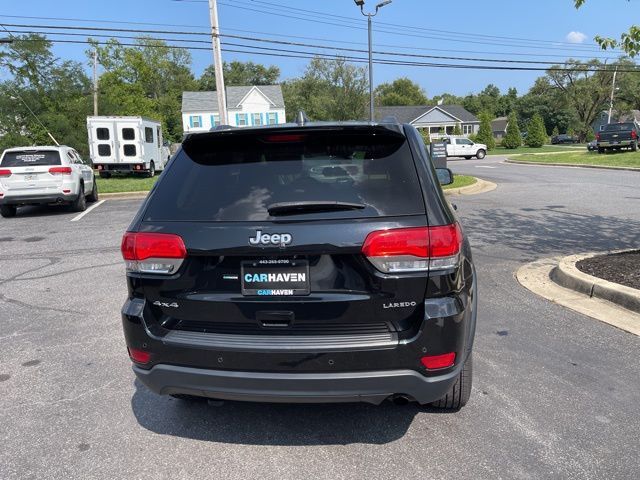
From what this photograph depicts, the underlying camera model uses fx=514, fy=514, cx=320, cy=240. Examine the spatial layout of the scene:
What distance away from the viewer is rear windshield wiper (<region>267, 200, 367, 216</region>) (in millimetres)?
2562

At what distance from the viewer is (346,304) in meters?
2.50

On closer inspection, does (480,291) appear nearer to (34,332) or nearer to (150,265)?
(150,265)

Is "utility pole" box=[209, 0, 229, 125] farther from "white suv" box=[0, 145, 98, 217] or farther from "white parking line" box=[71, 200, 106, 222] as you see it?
"white suv" box=[0, 145, 98, 217]

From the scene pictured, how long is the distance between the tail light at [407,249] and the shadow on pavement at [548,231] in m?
5.24

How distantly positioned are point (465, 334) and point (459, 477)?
2.32 ft

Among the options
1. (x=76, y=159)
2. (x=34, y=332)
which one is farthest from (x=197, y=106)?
(x=34, y=332)

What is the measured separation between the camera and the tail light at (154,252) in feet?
8.68

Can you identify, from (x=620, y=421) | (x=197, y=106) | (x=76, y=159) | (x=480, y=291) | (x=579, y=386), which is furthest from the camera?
(x=197, y=106)

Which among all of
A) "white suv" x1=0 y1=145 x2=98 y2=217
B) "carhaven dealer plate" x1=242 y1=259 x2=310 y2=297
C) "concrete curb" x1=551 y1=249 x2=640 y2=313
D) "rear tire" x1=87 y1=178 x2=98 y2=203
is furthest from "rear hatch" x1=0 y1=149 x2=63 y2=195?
"carhaven dealer plate" x1=242 y1=259 x2=310 y2=297

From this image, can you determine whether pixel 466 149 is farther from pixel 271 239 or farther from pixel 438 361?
pixel 271 239

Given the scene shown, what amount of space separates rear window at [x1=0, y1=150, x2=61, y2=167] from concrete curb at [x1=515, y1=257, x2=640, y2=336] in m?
10.7

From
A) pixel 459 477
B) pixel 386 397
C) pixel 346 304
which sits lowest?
pixel 459 477

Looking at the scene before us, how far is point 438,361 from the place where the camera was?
8.39ft

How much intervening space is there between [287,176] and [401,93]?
109421 millimetres
